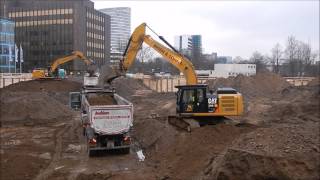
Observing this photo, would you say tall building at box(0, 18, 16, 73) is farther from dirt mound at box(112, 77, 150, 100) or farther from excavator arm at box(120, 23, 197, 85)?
excavator arm at box(120, 23, 197, 85)

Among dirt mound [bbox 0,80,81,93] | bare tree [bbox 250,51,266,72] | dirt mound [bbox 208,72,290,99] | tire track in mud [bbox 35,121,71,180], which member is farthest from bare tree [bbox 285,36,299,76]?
tire track in mud [bbox 35,121,71,180]

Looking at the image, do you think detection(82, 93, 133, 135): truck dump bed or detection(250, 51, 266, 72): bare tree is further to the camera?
detection(250, 51, 266, 72): bare tree

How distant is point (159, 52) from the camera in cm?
2409

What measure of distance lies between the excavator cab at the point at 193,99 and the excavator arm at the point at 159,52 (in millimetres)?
1554

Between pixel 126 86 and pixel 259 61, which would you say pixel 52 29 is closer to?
pixel 259 61

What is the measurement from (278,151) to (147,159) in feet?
28.1

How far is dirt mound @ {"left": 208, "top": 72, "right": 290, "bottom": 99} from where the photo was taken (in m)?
49.8

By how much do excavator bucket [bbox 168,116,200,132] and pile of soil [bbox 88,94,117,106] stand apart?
11.4 ft

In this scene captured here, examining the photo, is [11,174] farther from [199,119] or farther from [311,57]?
[311,57]

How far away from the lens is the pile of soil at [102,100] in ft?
79.4

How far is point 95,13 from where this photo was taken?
414ft

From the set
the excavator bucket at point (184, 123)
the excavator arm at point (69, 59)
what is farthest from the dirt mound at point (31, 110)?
the excavator bucket at point (184, 123)

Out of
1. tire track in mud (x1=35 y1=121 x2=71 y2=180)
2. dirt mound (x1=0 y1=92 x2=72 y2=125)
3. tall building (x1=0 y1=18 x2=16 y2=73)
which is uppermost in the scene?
tall building (x1=0 y1=18 x2=16 y2=73)

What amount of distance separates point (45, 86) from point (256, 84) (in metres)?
23.8
